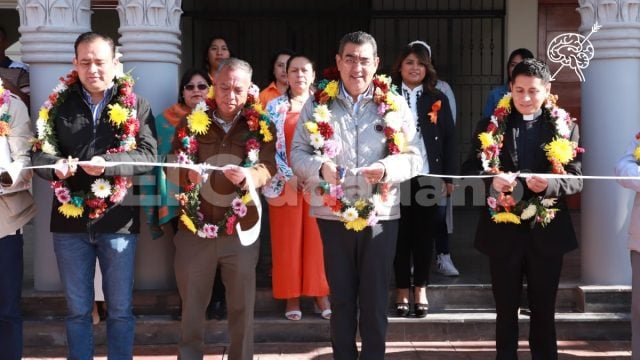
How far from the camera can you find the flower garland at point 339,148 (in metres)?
4.44

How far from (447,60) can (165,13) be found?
5.06m

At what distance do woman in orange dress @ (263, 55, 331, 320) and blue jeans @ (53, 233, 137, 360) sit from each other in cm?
144

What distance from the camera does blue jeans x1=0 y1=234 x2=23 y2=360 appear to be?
4762mm

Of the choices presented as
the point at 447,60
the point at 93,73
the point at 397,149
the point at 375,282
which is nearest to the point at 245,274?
the point at 375,282

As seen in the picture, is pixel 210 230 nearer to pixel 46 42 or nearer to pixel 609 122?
pixel 46 42

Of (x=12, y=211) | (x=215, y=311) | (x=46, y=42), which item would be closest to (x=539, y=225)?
(x=215, y=311)

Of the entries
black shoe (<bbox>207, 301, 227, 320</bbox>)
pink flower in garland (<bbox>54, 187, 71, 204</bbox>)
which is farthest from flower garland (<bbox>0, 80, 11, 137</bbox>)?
black shoe (<bbox>207, 301, 227, 320</bbox>)

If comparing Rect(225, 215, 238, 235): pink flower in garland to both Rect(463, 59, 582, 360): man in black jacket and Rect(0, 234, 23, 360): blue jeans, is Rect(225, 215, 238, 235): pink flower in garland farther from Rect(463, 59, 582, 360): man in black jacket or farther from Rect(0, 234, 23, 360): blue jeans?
Rect(463, 59, 582, 360): man in black jacket

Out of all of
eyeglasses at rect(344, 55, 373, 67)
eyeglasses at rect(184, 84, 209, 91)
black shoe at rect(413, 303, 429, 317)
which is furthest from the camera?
black shoe at rect(413, 303, 429, 317)

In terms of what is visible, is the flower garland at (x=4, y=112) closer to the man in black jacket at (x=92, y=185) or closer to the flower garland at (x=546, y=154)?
the man in black jacket at (x=92, y=185)

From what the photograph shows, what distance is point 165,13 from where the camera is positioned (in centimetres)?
589

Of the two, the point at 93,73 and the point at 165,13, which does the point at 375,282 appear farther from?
the point at 165,13

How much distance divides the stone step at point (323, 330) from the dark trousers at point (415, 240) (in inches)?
13.1

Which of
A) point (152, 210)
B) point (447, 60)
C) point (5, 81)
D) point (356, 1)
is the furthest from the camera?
point (356, 1)
